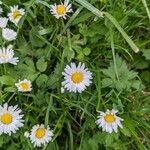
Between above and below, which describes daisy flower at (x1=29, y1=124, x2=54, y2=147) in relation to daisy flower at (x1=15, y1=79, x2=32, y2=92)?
below

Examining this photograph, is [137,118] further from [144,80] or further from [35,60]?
[35,60]

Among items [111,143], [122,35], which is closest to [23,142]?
[111,143]

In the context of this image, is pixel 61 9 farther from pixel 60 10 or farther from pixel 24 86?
pixel 24 86

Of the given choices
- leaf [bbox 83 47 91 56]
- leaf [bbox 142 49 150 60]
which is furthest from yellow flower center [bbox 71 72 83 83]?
leaf [bbox 142 49 150 60]

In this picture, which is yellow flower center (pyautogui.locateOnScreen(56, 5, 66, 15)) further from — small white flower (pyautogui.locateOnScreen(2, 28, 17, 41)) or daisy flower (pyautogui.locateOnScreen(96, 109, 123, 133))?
daisy flower (pyautogui.locateOnScreen(96, 109, 123, 133))

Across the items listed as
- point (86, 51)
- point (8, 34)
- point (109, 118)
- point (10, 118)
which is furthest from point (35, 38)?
point (109, 118)

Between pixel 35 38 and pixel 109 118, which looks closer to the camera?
pixel 109 118
